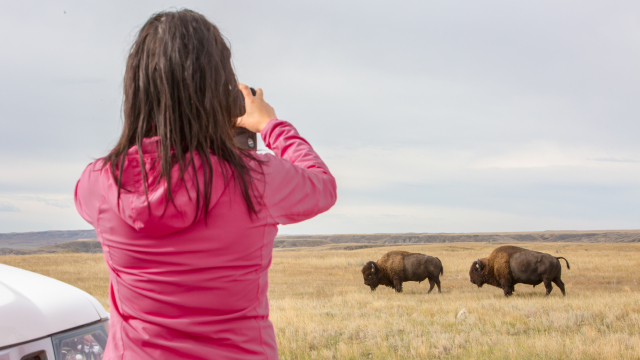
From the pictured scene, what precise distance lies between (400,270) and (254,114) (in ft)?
54.6

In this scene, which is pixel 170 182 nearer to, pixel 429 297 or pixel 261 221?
pixel 261 221

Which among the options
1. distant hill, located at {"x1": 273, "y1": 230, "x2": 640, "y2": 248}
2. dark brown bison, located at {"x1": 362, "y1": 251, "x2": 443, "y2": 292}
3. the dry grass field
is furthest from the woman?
distant hill, located at {"x1": 273, "y1": 230, "x2": 640, "y2": 248}

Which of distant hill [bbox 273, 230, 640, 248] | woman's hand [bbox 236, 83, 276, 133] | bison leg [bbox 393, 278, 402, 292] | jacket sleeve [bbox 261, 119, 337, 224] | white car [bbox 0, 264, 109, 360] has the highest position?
woman's hand [bbox 236, 83, 276, 133]

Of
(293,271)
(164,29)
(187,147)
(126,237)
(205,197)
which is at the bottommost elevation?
(293,271)

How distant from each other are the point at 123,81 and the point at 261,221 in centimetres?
61

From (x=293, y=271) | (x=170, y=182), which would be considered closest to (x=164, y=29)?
(x=170, y=182)

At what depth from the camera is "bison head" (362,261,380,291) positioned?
17.8 metres

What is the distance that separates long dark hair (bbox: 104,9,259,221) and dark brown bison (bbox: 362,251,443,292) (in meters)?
16.6

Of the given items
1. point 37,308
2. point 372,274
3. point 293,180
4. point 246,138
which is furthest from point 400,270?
point 293,180

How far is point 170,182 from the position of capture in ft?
3.99

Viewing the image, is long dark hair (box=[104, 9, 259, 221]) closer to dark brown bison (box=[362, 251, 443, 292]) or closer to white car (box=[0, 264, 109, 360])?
white car (box=[0, 264, 109, 360])

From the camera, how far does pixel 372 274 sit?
1777cm

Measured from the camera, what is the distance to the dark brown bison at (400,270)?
17.4m

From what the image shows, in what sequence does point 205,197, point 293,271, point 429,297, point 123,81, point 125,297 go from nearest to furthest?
point 205,197
point 125,297
point 123,81
point 429,297
point 293,271
